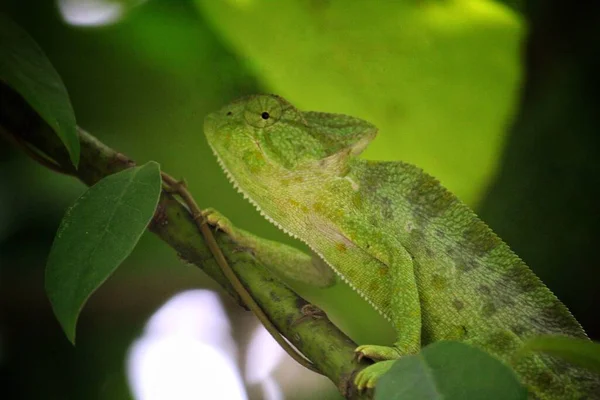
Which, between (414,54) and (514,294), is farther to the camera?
(414,54)

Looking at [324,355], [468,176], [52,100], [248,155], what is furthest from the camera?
[468,176]

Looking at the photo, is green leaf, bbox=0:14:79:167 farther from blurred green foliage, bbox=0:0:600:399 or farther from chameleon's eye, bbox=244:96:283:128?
chameleon's eye, bbox=244:96:283:128

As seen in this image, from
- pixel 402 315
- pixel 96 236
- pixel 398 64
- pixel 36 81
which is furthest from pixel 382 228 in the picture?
pixel 36 81

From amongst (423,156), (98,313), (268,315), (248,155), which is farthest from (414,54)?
(98,313)

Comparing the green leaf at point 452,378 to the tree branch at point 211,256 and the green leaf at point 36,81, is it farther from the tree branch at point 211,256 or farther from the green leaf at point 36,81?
the green leaf at point 36,81

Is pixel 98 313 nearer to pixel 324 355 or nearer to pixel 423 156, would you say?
pixel 324 355

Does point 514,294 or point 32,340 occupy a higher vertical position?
point 514,294

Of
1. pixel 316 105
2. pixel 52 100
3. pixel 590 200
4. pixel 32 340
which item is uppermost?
pixel 590 200
